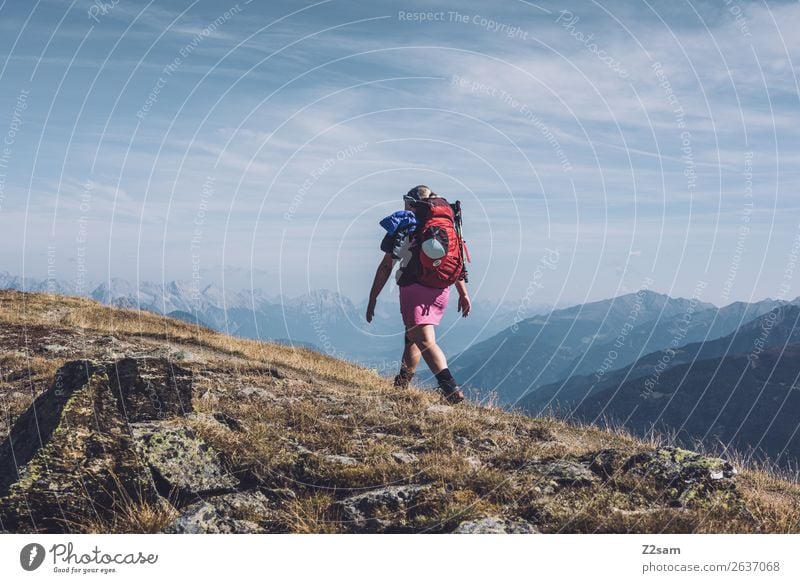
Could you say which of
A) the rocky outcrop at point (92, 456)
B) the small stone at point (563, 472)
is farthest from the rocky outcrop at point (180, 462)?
the small stone at point (563, 472)

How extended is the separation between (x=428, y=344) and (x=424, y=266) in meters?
1.33

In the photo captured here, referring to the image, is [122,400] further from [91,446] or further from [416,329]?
[416,329]

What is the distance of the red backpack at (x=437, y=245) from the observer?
9.38 metres

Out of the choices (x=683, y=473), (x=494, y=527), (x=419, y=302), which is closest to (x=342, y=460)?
(x=494, y=527)

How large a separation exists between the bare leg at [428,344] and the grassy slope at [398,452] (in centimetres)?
56

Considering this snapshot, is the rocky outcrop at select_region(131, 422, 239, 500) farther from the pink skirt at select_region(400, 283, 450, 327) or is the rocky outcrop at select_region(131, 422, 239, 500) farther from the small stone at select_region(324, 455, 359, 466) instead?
the pink skirt at select_region(400, 283, 450, 327)

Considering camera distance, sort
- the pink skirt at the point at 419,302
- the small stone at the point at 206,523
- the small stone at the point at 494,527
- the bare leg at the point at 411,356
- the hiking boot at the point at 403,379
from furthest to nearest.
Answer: the hiking boot at the point at 403,379 → the bare leg at the point at 411,356 → the pink skirt at the point at 419,302 → the small stone at the point at 206,523 → the small stone at the point at 494,527

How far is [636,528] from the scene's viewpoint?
4.91 m

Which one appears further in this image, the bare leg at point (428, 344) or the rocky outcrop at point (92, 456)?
the bare leg at point (428, 344)

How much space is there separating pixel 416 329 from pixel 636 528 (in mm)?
5411

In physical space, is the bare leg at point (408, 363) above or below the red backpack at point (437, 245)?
below

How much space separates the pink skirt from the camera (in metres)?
9.78

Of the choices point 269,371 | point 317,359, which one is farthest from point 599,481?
→ point 317,359

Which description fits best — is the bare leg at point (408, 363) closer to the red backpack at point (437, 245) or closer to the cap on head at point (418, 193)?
the red backpack at point (437, 245)
